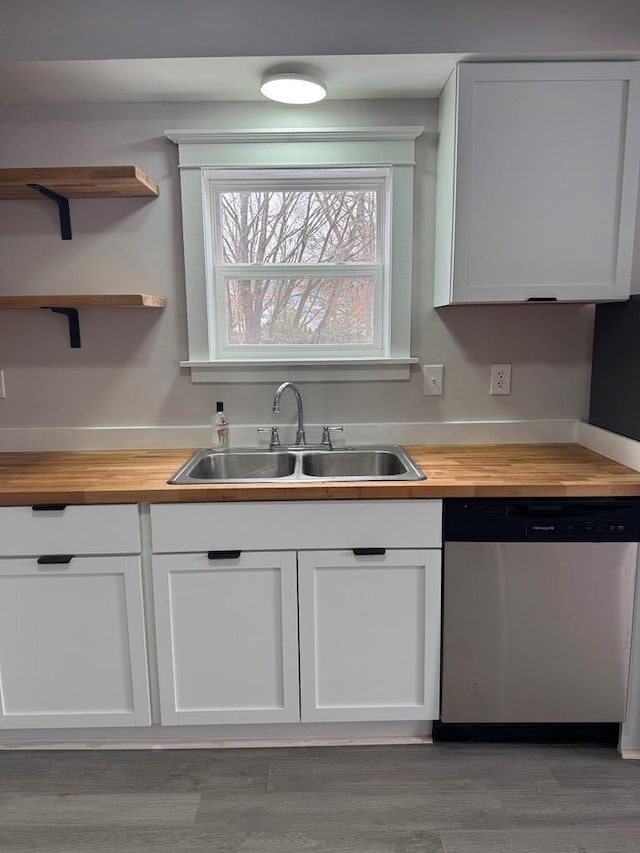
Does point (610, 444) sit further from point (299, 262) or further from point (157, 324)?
point (157, 324)

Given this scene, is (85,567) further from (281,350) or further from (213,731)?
(281,350)

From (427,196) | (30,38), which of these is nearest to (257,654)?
(427,196)

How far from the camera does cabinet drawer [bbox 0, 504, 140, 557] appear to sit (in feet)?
5.55

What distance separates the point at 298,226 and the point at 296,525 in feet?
3.97

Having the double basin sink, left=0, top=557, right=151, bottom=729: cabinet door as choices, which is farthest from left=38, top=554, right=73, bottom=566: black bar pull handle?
the double basin sink

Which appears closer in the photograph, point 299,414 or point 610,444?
point 610,444

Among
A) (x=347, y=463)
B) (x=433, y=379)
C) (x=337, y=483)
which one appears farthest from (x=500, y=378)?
(x=337, y=483)

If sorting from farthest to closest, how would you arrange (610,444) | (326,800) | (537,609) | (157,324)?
(157,324) < (610,444) < (537,609) < (326,800)

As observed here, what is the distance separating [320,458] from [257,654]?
2.44 feet

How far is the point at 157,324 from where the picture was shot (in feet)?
7.20

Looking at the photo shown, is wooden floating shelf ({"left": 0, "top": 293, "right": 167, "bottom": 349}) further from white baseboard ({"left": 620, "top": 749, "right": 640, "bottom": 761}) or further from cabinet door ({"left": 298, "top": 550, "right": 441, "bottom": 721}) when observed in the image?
white baseboard ({"left": 620, "top": 749, "right": 640, "bottom": 761})

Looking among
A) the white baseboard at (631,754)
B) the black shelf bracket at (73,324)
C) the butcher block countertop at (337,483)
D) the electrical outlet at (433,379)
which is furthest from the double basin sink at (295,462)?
the white baseboard at (631,754)

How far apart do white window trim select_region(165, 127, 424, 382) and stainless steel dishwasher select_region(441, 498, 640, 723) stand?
0.78 meters

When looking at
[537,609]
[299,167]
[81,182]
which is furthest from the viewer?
[299,167]
